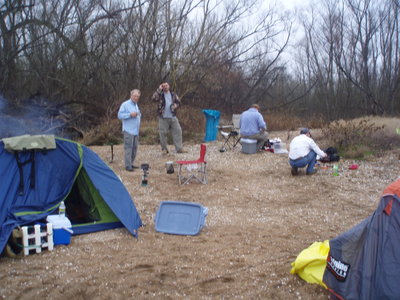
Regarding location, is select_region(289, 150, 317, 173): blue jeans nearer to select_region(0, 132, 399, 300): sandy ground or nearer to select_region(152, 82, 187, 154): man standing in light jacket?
select_region(0, 132, 399, 300): sandy ground

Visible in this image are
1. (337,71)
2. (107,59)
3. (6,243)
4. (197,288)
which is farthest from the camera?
(337,71)

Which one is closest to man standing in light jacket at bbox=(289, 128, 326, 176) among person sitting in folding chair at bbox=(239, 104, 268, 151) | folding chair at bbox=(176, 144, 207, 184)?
folding chair at bbox=(176, 144, 207, 184)

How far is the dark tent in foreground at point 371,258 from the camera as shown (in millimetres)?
2873

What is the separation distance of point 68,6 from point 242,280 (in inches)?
517

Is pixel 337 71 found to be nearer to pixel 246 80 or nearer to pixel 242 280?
pixel 246 80

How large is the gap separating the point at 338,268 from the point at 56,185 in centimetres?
332

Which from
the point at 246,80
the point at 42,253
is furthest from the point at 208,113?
the point at 246,80

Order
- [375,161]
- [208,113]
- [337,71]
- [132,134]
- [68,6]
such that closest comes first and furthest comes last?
1. [132,134]
2. [375,161]
3. [208,113]
4. [68,6]
5. [337,71]

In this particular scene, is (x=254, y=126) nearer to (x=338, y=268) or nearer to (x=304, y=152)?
(x=304, y=152)

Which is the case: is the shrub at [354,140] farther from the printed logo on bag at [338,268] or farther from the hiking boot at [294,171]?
the printed logo on bag at [338,268]

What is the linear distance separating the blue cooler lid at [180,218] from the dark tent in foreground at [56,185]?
0.30 m

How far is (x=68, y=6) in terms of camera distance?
14.1 meters

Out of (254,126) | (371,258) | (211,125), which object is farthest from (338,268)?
(211,125)

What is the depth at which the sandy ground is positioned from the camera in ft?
11.3
